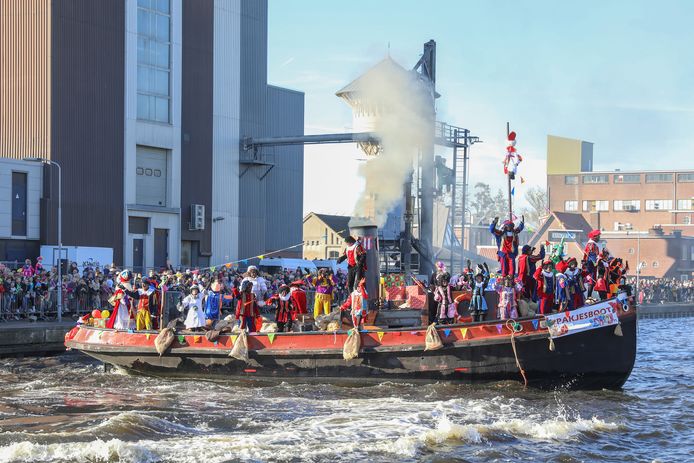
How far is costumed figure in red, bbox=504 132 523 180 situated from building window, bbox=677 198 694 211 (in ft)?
227

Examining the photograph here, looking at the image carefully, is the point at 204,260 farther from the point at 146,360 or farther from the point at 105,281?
the point at 146,360

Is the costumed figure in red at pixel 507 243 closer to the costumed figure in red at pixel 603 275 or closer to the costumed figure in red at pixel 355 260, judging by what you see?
the costumed figure in red at pixel 603 275

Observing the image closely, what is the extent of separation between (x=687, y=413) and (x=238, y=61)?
3202 cm

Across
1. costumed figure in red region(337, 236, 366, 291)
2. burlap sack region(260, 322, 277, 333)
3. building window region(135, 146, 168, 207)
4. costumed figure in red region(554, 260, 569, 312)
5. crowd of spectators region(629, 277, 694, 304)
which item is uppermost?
building window region(135, 146, 168, 207)

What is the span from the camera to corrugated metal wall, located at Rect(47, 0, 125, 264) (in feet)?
123

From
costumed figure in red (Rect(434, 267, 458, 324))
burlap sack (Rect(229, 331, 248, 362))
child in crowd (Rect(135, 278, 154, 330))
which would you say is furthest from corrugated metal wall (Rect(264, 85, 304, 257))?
costumed figure in red (Rect(434, 267, 458, 324))

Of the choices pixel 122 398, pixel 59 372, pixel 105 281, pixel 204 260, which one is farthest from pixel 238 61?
pixel 122 398

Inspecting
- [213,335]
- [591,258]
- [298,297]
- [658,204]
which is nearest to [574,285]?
[591,258]

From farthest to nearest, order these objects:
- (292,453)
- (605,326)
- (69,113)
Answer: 1. (69,113)
2. (605,326)
3. (292,453)

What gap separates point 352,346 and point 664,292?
45.1 meters

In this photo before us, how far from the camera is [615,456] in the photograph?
1471 centimetres

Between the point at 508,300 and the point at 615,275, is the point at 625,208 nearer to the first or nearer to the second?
the point at 615,275

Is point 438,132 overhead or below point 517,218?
overhead

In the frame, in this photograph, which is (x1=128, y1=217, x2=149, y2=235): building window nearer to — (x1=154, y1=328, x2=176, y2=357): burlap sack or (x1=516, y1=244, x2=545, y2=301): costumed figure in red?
(x1=154, y1=328, x2=176, y2=357): burlap sack
